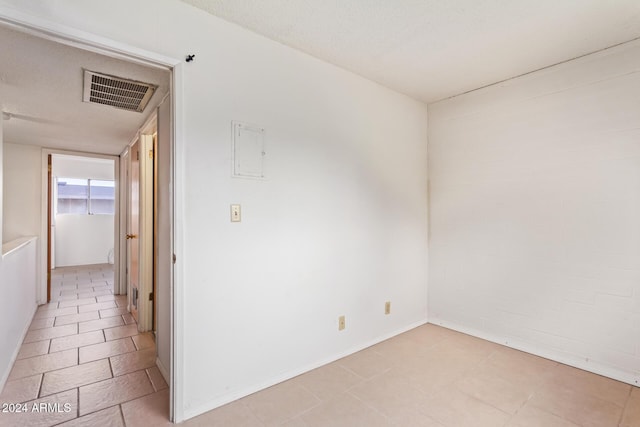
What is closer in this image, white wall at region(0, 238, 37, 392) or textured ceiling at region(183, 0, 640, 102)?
textured ceiling at region(183, 0, 640, 102)

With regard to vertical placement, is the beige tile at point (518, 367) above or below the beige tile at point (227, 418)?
below

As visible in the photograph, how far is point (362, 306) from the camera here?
9.16ft

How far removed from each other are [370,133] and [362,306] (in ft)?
5.21

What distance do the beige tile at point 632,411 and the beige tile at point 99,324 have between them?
4321 mm

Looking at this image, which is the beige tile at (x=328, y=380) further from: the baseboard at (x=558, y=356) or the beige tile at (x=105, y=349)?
the beige tile at (x=105, y=349)

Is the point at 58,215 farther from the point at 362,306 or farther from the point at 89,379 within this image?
the point at 362,306

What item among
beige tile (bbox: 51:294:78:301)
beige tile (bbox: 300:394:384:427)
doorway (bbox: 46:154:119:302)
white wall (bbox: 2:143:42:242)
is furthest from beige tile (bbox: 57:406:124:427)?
doorway (bbox: 46:154:119:302)

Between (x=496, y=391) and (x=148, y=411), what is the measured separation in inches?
89.9

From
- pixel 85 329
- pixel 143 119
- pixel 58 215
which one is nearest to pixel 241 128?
pixel 143 119

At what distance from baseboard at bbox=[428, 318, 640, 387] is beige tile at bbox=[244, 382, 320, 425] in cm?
188

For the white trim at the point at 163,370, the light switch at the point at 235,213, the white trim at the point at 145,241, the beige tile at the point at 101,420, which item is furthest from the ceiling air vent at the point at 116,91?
the beige tile at the point at 101,420

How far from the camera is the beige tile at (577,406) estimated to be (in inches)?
72.2

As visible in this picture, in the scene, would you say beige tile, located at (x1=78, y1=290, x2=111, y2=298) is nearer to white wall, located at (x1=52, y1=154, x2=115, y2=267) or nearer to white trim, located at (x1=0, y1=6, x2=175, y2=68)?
white wall, located at (x1=52, y1=154, x2=115, y2=267)

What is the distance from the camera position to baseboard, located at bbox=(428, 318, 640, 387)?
2.25m
